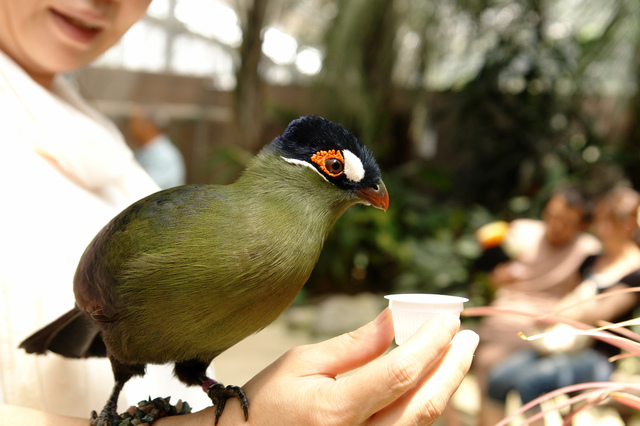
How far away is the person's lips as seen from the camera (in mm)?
1071

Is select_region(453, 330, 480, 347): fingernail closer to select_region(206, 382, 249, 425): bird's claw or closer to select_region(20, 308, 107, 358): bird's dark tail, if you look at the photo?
select_region(206, 382, 249, 425): bird's claw

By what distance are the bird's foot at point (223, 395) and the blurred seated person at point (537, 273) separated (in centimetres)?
213

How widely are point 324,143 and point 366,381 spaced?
1.26ft

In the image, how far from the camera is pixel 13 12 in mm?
1073

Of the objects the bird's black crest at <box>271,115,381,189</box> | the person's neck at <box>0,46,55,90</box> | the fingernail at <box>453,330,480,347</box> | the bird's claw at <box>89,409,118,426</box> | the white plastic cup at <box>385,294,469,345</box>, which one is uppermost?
the person's neck at <box>0,46,55,90</box>

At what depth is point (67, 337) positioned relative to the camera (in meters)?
1.07

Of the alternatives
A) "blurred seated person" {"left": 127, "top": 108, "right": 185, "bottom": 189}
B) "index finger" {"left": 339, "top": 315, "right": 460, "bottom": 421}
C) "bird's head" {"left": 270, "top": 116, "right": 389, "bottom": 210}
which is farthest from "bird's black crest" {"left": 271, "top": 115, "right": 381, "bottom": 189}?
"blurred seated person" {"left": 127, "top": 108, "right": 185, "bottom": 189}

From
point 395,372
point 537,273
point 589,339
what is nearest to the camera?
point 395,372

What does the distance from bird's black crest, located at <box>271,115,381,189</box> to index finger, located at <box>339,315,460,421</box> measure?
0.28 metres

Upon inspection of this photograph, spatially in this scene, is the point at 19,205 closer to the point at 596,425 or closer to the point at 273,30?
the point at 596,425

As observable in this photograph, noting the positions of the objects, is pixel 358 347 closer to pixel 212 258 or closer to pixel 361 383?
pixel 361 383

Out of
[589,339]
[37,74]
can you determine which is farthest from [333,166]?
[589,339]

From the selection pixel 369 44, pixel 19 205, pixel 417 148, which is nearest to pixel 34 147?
pixel 19 205

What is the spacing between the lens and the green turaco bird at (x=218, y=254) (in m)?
0.81
